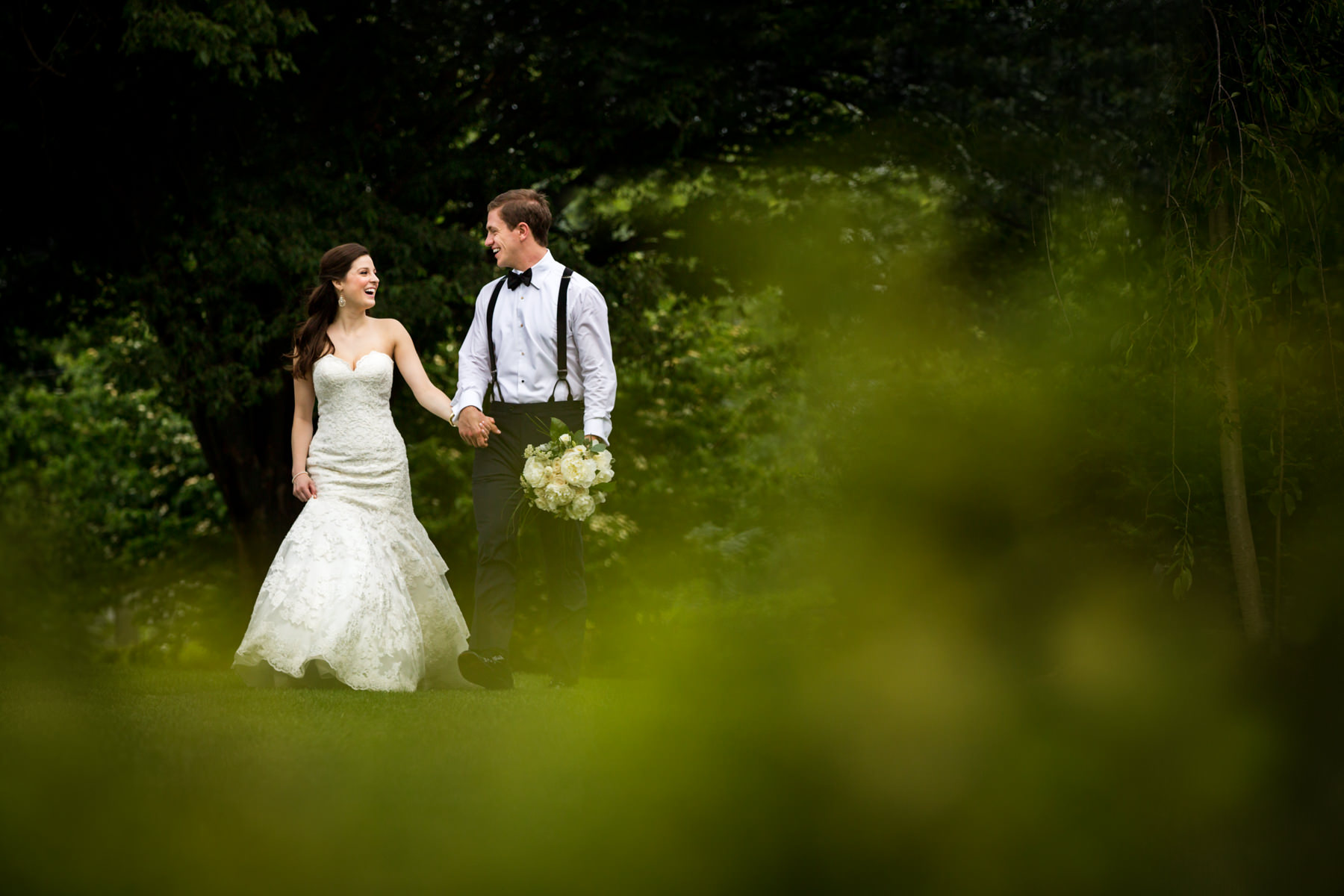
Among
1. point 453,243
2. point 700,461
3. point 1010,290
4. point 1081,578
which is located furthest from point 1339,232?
point 700,461

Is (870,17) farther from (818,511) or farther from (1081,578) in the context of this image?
(1081,578)

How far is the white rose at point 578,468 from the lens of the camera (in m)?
5.61

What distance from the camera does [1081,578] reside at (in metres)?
7.56

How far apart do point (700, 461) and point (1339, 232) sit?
42.8 feet

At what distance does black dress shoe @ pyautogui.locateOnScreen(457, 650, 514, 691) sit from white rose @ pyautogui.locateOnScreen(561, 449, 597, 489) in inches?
41.5

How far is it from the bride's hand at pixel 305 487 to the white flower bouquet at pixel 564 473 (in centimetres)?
142

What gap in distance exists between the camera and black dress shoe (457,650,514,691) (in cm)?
607

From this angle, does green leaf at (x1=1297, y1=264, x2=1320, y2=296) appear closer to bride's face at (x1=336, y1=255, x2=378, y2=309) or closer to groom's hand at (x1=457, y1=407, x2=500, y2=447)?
groom's hand at (x1=457, y1=407, x2=500, y2=447)

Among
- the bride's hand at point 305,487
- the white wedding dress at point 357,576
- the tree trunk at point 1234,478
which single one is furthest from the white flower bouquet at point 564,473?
the tree trunk at point 1234,478

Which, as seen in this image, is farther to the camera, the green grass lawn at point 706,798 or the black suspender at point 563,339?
the black suspender at point 563,339

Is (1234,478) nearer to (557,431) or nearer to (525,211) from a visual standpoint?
(557,431)

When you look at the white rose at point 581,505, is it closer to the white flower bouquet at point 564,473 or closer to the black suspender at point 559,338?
the white flower bouquet at point 564,473

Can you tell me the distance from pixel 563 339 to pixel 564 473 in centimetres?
75

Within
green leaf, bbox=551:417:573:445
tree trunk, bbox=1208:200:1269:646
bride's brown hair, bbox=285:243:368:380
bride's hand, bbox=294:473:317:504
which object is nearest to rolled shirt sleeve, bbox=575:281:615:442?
green leaf, bbox=551:417:573:445
